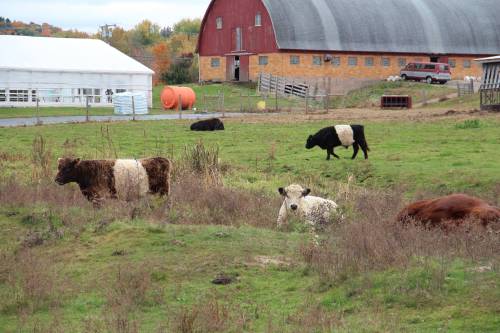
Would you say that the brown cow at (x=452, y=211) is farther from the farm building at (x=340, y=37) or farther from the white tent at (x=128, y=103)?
the farm building at (x=340, y=37)

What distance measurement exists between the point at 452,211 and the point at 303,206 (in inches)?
131

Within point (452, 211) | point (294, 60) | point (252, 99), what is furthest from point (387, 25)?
point (452, 211)

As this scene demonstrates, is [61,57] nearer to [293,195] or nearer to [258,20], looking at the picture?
[258,20]

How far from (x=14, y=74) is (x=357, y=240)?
160 ft

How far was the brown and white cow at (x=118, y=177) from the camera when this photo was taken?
17359 millimetres

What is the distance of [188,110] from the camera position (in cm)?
5572

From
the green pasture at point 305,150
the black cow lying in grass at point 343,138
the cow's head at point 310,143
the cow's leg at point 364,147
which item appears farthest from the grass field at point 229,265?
the cow's head at point 310,143

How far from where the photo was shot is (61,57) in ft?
198

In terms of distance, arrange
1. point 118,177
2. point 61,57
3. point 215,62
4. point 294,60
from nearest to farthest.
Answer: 1. point 118,177
2. point 61,57
3. point 294,60
4. point 215,62

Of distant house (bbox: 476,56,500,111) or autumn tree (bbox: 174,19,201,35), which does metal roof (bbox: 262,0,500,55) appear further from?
autumn tree (bbox: 174,19,201,35)

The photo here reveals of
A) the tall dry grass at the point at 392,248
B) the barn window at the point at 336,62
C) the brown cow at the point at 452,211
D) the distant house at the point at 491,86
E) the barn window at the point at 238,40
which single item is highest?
the barn window at the point at 238,40

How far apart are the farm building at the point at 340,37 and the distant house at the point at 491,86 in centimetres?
2241

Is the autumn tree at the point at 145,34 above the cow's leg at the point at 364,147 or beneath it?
above

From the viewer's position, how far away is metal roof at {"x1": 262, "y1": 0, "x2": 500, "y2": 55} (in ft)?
226
